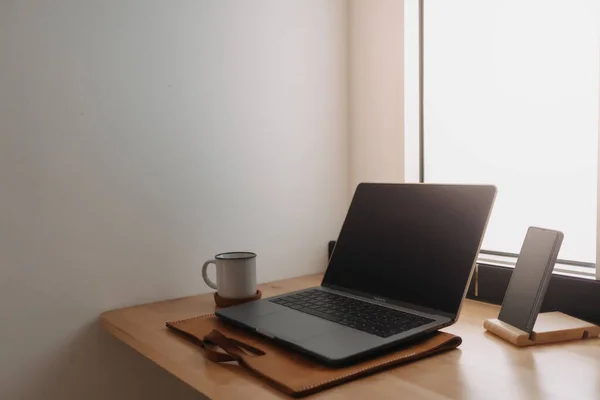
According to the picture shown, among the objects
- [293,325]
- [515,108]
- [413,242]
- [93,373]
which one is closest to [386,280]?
[413,242]

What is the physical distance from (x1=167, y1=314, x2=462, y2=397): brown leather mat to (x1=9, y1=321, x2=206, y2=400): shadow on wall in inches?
10.0

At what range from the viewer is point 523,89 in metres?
1.19

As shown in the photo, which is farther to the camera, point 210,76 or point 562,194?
point 210,76

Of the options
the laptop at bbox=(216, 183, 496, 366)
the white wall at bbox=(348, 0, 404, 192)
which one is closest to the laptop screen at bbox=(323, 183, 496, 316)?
the laptop at bbox=(216, 183, 496, 366)

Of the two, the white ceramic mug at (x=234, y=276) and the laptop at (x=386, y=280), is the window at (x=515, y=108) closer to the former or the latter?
the laptop at (x=386, y=280)

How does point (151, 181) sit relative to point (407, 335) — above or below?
above

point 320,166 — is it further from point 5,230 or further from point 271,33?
point 5,230

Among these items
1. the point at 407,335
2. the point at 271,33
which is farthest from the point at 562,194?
the point at 271,33

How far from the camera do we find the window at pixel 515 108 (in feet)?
3.58

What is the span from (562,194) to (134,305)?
0.96m

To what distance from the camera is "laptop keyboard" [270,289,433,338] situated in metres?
0.87

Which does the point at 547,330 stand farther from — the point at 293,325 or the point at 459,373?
the point at 293,325

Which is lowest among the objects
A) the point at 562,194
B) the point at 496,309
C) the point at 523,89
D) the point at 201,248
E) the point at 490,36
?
the point at 496,309

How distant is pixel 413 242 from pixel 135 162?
0.61 meters
